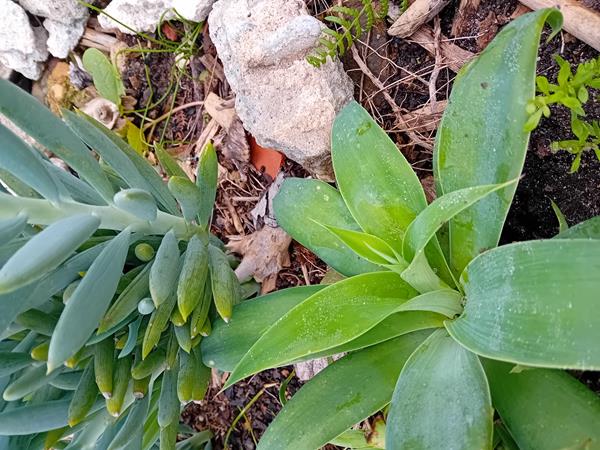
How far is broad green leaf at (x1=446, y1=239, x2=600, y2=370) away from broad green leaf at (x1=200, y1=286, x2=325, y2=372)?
354 mm

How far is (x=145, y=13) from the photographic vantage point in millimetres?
1665

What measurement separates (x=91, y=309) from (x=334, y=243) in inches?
17.0

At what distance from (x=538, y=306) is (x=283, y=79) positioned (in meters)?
0.79

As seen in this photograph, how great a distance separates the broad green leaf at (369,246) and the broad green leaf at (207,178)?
0.35m

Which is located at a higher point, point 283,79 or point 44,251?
point 44,251

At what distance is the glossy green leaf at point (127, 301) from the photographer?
1001 mm

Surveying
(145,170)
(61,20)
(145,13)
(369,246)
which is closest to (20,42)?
(61,20)

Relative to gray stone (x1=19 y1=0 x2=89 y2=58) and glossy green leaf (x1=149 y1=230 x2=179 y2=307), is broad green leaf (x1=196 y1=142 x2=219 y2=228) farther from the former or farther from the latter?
gray stone (x1=19 y1=0 x2=89 y2=58)

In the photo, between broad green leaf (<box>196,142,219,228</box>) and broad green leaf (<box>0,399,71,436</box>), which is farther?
broad green leaf (<box>196,142,219,228</box>)

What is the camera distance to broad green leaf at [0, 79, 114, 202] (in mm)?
834

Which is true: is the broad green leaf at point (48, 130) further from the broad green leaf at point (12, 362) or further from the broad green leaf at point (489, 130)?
the broad green leaf at point (489, 130)

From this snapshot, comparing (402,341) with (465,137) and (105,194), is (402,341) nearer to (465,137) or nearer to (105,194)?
(465,137)

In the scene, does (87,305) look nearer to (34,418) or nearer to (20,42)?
(34,418)

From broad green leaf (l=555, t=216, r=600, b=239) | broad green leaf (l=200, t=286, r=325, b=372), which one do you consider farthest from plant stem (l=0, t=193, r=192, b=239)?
broad green leaf (l=555, t=216, r=600, b=239)
